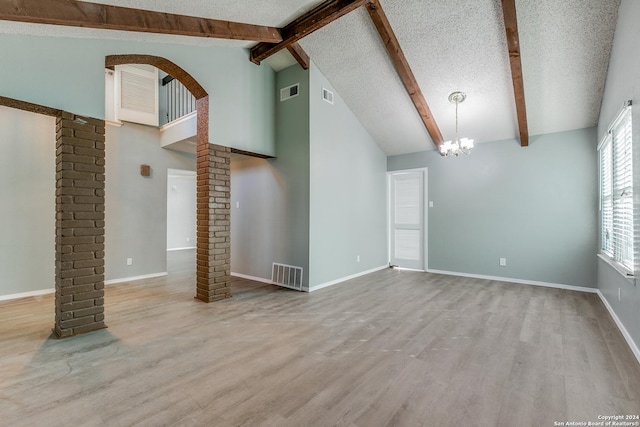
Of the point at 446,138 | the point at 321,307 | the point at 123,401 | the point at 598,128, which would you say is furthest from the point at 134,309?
the point at 598,128

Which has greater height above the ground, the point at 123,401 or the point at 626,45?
the point at 626,45

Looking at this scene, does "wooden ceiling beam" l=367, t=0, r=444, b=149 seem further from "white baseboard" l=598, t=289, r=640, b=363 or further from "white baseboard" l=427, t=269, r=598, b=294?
"white baseboard" l=598, t=289, r=640, b=363

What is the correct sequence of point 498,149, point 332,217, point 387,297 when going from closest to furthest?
point 387,297 → point 332,217 → point 498,149

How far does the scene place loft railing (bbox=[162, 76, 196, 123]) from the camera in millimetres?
5555

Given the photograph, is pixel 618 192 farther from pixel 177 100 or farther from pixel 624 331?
pixel 177 100

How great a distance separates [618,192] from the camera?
3.33 metres

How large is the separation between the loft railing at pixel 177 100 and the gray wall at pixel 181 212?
391 centimetres

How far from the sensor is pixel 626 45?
9.16 feet

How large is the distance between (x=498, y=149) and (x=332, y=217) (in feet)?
11.0

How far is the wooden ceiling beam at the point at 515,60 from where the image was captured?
10.4ft

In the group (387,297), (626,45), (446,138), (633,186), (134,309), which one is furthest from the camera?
(446,138)

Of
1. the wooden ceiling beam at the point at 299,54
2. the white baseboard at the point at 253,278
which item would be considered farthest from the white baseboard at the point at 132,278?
the wooden ceiling beam at the point at 299,54

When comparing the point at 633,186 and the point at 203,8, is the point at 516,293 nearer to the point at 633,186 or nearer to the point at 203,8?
the point at 633,186

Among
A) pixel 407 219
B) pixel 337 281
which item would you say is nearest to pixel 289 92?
pixel 337 281
